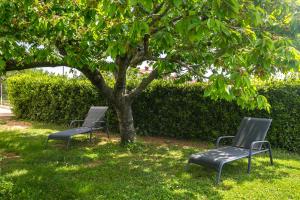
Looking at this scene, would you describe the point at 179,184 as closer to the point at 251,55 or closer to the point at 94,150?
the point at 251,55

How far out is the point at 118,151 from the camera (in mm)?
8984

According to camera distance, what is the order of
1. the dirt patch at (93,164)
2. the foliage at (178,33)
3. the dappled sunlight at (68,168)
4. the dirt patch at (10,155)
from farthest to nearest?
the dirt patch at (10,155) < the dirt patch at (93,164) < the dappled sunlight at (68,168) < the foliage at (178,33)

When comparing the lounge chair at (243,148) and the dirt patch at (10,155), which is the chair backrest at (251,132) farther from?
the dirt patch at (10,155)

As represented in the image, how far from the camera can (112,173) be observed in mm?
6738

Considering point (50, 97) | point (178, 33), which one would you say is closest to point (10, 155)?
point (178, 33)

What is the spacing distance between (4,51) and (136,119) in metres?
7.10

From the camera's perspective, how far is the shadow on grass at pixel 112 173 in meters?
5.54

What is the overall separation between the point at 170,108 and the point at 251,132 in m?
4.38

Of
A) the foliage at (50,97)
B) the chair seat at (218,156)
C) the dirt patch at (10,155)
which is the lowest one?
the dirt patch at (10,155)

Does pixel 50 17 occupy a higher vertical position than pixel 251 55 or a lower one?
higher

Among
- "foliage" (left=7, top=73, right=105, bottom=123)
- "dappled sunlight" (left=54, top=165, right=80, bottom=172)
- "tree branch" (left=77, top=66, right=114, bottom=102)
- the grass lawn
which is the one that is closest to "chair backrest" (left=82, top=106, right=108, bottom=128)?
the grass lawn

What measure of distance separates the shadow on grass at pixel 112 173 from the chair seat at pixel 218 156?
1.12 feet

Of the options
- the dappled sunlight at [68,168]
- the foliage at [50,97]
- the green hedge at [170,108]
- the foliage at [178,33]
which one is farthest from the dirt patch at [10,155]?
the foliage at [50,97]

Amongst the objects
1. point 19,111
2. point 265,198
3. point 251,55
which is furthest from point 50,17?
point 19,111
